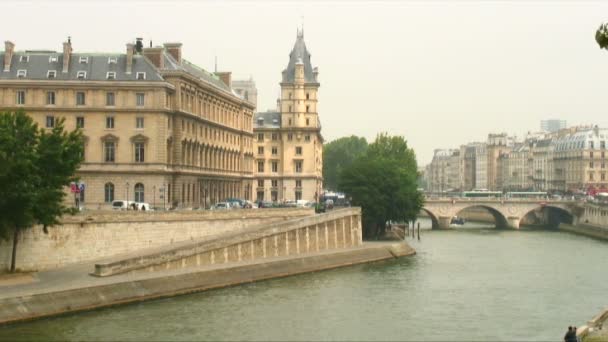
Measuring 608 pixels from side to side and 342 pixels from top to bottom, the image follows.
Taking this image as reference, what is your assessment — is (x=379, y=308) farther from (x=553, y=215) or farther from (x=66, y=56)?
(x=553, y=215)

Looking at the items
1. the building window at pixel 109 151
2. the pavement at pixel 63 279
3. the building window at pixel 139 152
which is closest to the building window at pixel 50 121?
the building window at pixel 109 151

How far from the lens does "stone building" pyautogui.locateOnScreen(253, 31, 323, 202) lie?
12388cm

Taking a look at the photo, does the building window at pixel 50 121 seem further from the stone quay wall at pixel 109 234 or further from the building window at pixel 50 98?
the stone quay wall at pixel 109 234

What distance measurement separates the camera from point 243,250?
213 feet

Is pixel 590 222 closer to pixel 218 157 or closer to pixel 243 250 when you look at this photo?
pixel 218 157

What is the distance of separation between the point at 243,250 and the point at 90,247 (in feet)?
36.3

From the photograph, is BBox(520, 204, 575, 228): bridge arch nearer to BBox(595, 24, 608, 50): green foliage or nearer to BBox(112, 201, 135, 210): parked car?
BBox(112, 201, 135, 210): parked car

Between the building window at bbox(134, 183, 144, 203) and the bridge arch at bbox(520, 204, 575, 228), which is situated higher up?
the building window at bbox(134, 183, 144, 203)

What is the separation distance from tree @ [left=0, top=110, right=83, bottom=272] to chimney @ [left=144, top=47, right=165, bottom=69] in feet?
78.6

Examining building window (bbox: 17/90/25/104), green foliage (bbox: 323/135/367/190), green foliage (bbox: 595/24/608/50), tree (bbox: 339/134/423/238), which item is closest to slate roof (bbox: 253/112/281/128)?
tree (bbox: 339/134/423/238)

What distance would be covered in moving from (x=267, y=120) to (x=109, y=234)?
229ft

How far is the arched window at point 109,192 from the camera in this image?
7262 centimetres

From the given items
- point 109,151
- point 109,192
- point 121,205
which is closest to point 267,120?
point 109,151

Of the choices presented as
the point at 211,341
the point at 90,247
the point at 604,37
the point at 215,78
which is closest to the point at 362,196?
the point at 215,78
